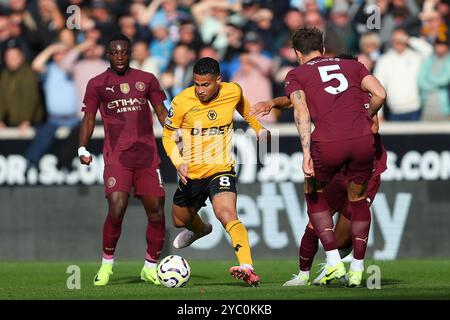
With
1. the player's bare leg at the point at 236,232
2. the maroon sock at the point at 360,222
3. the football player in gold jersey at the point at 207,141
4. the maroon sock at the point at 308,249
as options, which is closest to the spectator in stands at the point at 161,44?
the football player in gold jersey at the point at 207,141

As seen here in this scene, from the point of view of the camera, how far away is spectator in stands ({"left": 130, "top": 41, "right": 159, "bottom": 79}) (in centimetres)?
1992

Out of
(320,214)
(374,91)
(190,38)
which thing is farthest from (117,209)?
(190,38)

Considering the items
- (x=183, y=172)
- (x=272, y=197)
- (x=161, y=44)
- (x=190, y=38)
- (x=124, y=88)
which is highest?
(x=190, y=38)

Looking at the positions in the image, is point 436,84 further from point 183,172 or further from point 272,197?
point 183,172

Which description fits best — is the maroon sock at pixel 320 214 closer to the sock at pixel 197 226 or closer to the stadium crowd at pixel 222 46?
the sock at pixel 197 226

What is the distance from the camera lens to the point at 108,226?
44.9 feet

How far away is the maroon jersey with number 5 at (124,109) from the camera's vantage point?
13.7m

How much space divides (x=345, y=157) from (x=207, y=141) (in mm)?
1672

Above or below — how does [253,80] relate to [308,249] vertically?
above

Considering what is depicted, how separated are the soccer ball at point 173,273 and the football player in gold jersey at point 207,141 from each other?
0.65 m

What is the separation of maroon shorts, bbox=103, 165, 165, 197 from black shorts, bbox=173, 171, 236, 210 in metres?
0.56

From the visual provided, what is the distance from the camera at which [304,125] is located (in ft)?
39.2

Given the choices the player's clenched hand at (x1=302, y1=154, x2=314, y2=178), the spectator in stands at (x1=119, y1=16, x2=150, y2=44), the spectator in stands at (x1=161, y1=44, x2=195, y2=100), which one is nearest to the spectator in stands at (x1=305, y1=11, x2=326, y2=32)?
the spectator in stands at (x1=161, y1=44, x2=195, y2=100)

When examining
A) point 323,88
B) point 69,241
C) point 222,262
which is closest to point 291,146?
point 222,262
